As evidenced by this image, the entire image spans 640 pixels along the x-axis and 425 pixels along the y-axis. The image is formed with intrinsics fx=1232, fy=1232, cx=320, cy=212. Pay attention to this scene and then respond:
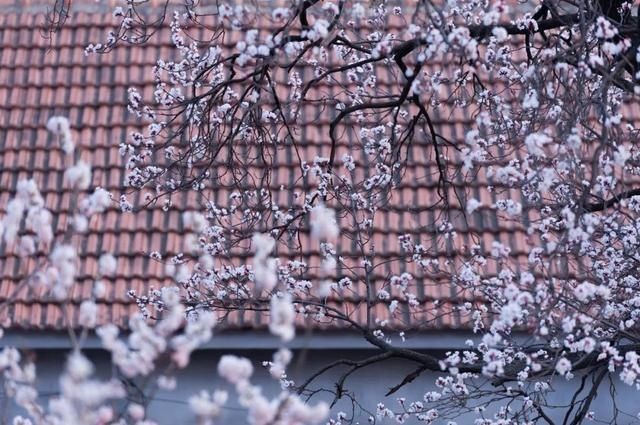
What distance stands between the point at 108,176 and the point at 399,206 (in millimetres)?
1896

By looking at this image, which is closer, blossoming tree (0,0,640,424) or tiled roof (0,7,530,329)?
blossoming tree (0,0,640,424)

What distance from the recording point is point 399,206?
7766mm

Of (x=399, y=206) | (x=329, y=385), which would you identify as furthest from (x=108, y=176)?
(x=329, y=385)

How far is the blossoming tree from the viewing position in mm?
3434

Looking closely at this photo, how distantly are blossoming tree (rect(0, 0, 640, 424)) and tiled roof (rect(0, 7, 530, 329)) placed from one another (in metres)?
0.06

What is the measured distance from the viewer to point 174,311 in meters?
3.15

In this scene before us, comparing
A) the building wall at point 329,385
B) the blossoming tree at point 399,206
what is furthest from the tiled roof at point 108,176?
the building wall at point 329,385

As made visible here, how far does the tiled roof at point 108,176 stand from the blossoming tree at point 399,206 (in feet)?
0.19

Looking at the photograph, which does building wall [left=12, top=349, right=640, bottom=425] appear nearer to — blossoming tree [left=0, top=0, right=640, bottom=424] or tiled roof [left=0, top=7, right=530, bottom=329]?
blossoming tree [left=0, top=0, right=640, bottom=424]

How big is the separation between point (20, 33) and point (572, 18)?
15.4ft

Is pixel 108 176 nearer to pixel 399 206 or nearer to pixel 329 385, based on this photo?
pixel 399 206

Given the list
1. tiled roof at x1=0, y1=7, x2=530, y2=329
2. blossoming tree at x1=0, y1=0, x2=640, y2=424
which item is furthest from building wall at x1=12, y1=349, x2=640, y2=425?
tiled roof at x1=0, y1=7, x2=530, y2=329

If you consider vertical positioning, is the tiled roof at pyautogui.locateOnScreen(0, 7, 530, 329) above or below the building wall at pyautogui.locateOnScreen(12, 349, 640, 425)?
above

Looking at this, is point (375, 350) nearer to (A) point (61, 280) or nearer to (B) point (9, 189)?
(B) point (9, 189)
